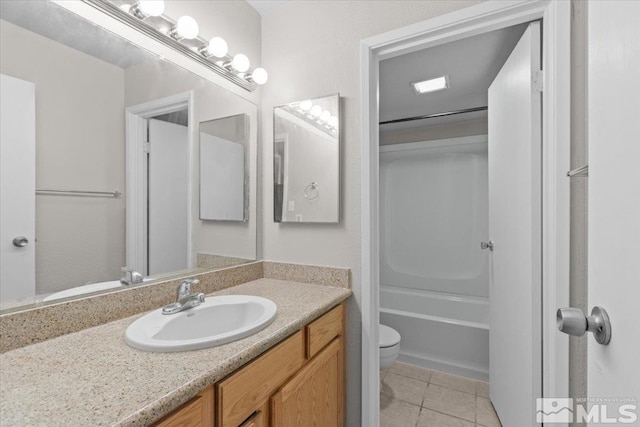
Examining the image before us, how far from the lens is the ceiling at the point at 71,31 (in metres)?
0.84

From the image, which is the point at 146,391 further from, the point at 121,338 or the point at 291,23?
the point at 291,23

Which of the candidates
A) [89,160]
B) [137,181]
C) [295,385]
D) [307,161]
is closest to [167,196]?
Result: [137,181]

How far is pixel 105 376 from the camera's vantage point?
631mm

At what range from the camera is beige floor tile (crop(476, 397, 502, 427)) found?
1.68 metres

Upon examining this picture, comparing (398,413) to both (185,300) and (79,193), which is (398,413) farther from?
(79,193)

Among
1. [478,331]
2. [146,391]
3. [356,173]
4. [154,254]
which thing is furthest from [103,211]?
[478,331]

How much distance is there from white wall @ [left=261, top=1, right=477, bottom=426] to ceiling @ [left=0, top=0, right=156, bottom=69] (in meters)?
0.71

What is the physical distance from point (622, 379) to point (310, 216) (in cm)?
122

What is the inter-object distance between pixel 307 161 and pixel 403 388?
1.69 metres

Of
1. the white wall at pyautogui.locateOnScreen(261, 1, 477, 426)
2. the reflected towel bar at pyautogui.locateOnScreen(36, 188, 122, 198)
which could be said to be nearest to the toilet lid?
the white wall at pyautogui.locateOnScreen(261, 1, 477, 426)

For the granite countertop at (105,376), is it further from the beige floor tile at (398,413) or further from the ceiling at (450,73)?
the ceiling at (450,73)

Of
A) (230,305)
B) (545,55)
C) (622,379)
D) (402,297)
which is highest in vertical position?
(545,55)

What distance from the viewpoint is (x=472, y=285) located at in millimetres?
2951

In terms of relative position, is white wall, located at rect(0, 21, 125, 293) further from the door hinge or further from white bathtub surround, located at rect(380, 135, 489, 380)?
white bathtub surround, located at rect(380, 135, 489, 380)
